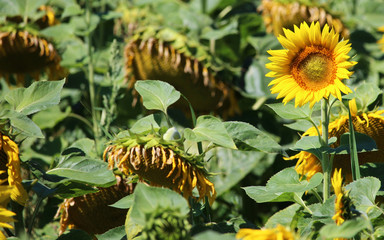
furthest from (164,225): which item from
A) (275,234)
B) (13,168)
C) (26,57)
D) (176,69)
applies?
(26,57)

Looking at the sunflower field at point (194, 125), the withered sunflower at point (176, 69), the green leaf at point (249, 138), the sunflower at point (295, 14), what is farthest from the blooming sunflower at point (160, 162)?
the sunflower at point (295, 14)

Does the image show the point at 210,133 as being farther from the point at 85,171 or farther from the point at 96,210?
the point at 96,210

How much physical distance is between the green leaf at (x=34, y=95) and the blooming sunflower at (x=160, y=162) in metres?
0.21

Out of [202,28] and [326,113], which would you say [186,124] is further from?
[326,113]

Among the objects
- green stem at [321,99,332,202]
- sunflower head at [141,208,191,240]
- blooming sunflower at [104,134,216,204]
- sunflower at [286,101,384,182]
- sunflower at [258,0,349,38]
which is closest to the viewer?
sunflower head at [141,208,191,240]

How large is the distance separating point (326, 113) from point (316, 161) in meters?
0.20

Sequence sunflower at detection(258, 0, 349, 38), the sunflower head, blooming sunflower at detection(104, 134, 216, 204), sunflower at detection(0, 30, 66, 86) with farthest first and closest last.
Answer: sunflower at detection(258, 0, 349, 38) < sunflower at detection(0, 30, 66, 86) < blooming sunflower at detection(104, 134, 216, 204) < the sunflower head

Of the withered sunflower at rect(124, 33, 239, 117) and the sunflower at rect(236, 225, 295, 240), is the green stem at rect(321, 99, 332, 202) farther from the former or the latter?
the withered sunflower at rect(124, 33, 239, 117)

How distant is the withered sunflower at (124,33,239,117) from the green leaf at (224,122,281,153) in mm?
789

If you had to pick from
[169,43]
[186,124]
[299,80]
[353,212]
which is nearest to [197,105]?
[186,124]

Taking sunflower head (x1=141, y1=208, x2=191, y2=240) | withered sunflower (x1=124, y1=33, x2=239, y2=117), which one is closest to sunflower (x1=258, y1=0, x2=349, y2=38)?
withered sunflower (x1=124, y1=33, x2=239, y2=117)

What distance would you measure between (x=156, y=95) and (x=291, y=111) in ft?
1.00

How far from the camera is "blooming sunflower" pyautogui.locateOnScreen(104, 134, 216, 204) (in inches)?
47.9

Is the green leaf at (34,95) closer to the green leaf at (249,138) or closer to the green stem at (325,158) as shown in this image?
the green leaf at (249,138)
